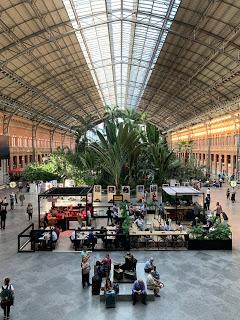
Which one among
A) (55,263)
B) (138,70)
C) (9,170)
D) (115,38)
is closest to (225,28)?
(115,38)

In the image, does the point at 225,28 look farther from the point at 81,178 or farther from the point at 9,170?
the point at 9,170

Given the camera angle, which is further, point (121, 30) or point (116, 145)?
point (121, 30)

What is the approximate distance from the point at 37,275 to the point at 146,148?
72.1 ft

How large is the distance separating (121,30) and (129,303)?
91.9 feet

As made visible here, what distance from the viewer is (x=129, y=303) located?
10.5 m

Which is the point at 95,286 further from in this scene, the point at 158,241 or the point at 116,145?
the point at 116,145

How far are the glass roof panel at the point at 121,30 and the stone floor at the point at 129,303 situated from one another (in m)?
17.6

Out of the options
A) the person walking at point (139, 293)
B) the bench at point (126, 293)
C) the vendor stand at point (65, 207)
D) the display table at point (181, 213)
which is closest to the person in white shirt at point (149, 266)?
the bench at point (126, 293)

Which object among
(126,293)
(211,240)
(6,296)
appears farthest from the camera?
(211,240)

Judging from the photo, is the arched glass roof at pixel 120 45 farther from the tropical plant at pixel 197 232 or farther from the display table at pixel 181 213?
the tropical plant at pixel 197 232

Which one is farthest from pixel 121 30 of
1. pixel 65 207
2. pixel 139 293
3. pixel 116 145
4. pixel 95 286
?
pixel 139 293

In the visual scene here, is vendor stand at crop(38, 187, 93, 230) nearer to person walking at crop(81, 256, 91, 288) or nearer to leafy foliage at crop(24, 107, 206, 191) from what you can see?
leafy foliage at crop(24, 107, 206, 191)

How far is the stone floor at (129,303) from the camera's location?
978cm

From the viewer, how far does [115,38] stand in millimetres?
35906
